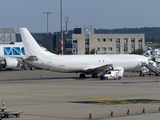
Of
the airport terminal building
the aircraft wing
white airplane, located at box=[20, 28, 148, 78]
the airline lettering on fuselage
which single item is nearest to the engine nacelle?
the airline lettering on fuselage

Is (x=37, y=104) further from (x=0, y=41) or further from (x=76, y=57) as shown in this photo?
(x=0, y=41)

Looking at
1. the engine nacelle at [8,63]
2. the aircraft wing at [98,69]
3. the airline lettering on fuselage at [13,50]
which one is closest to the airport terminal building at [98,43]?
the airline lettering on fuselage at [13,50]

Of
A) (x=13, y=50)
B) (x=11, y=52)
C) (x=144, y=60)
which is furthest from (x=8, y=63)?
(x=144, y=60)

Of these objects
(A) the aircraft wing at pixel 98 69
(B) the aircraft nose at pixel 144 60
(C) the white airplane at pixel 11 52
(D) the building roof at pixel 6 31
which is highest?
(D) the building roof at pixel 6 31

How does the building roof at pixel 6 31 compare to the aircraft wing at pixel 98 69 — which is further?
the building roof at pixel 6 31


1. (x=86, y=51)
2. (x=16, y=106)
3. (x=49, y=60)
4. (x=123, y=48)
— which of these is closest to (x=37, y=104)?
(x=16, y=106)

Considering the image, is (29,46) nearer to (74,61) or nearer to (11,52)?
(74,61)

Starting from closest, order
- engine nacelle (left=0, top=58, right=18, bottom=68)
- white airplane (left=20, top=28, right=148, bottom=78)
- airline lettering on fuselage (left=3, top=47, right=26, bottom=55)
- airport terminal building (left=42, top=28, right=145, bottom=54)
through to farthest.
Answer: white airplane (left=20, top=28, right=148, bottom=78)
engine nacelle (left=0, top=58, right=18, bottom=68)
airline lettering on fuselage (left=3, top=47, right=26, bottom=55)
airport terminal building (left=42, top=28, right=145, bottom=54)

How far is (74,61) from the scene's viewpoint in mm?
65500

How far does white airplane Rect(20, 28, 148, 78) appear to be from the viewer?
63562mm

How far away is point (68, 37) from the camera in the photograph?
154125mm

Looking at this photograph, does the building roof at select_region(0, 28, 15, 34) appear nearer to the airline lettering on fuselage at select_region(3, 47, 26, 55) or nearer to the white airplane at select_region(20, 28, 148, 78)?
the airline lettering on fuselage at select_region(3, 47, 26, 55)

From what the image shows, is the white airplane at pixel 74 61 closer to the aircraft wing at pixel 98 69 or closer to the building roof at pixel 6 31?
the aircraft wing at pixel 98 69

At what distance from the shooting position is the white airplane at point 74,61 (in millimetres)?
63562
